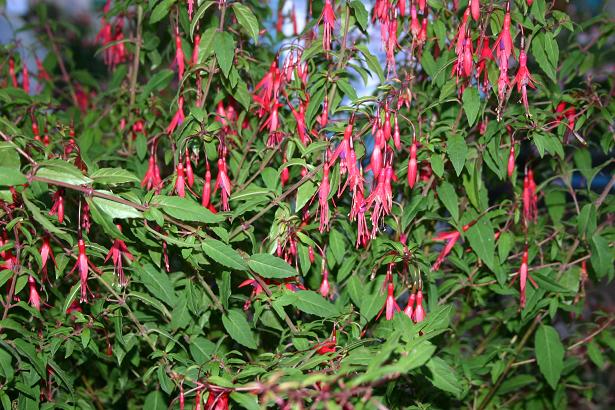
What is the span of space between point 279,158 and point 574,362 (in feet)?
2.62

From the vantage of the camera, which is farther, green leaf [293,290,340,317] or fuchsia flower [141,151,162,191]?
fuchsia flower [141,151,162,191]

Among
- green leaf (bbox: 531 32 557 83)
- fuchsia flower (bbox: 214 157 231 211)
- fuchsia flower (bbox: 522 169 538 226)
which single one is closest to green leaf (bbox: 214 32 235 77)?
→ fuchsia flower (bbox: 214 157 231 211)

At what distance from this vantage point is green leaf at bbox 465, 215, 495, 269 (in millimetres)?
1251

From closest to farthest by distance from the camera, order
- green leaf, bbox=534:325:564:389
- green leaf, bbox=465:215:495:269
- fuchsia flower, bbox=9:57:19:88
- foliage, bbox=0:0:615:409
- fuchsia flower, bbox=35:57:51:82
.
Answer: foliage, bbox=0:0:615:409, green leaf, bbox=465:215:495:269, green leaf, bbox=534:325:564:389, fuchsia flower, bbox=9:57:19:88, fuchsia flower, bbox=35:57:51:82

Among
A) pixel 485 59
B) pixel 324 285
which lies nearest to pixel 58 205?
pixel 324 285

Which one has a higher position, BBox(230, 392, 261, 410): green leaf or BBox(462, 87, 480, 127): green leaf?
BBox(462, 87, 480, 127): green leaf

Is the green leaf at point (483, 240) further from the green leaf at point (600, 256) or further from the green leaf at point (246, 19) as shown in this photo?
the green leaf at point (246, 19)

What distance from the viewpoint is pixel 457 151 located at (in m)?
1.13

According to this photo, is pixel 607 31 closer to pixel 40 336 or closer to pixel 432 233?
Result: pixel 432 233

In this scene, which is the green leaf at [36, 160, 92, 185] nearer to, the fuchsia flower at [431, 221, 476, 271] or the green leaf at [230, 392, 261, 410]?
the green leaf at [230, 392, 261, 410]

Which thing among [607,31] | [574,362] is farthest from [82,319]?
[607,31]

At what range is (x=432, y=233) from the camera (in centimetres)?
145

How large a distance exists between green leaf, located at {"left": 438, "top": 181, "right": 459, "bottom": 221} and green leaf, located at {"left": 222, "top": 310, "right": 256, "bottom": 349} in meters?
0.41

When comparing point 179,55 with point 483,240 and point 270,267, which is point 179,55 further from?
point 483,240
